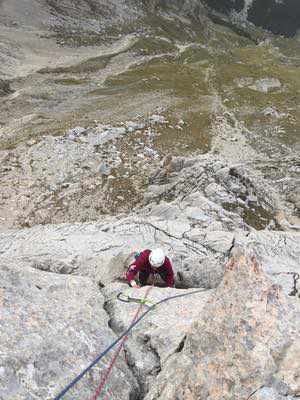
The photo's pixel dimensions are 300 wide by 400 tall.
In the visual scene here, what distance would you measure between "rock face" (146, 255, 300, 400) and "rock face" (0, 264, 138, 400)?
160 centimetres

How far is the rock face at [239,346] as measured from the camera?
770cm

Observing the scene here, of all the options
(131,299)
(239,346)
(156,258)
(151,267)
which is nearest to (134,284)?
(151,267)

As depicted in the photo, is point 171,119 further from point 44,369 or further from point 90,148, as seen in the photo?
point 44,369

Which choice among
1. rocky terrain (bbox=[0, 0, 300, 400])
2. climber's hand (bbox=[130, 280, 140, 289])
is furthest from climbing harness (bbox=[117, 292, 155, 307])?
climber's hand (bbox=[130, 280, 140, 289])

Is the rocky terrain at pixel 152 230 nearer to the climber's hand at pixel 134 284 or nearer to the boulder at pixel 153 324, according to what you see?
the boulder at pixel 153 324

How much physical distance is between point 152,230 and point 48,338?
Answer: 36.6ft

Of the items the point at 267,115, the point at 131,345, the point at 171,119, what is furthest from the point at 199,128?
the point at 131,345

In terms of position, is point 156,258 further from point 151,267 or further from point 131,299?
point 131,299

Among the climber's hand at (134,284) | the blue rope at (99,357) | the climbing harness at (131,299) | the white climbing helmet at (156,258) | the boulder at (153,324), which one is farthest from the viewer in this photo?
the white climbing helmet at (156,258)

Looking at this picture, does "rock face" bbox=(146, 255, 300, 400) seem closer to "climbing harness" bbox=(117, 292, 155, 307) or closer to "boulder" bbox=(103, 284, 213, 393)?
"boulder" bbox=(103, 284, 213, 393)

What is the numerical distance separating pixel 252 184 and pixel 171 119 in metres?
26.7

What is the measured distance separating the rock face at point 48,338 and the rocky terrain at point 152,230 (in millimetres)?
34

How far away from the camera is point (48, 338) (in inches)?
376

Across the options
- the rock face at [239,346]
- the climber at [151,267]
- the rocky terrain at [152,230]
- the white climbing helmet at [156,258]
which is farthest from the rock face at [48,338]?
the white climbing helmet at [156,258]
